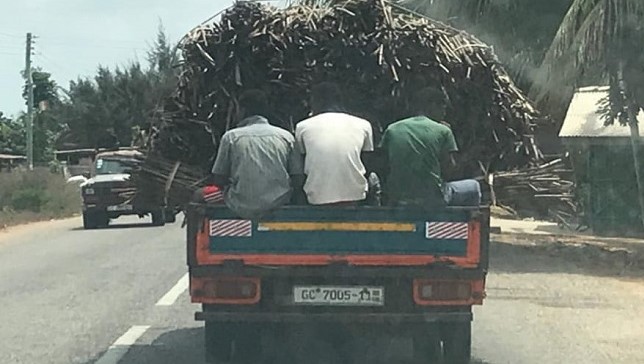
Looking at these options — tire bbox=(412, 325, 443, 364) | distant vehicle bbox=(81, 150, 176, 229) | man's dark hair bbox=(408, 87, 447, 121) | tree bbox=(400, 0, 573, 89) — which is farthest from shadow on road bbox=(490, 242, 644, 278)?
man's dark hair bbox=(408, 87, 447, 121)

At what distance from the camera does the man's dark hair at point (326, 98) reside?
920 centimetres

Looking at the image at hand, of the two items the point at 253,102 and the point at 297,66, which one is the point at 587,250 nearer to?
the point at 297,66

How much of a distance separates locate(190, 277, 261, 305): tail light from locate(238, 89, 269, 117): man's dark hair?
2065mm

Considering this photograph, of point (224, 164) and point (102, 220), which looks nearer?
point (224, 164)

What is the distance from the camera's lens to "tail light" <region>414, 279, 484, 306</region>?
27.0 ft

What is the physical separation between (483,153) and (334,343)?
231 cm

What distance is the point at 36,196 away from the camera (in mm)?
39125

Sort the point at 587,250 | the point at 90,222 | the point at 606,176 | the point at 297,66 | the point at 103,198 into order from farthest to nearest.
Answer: the point at 90,222
the point at 103,198
the point at 606,176
the point at 587,250
the point at 297,66

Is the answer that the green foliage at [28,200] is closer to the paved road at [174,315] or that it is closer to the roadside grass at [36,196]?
the roadside grass at [36,196]

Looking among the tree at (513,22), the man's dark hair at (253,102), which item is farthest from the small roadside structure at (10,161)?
the man's dark hair at (253,102)

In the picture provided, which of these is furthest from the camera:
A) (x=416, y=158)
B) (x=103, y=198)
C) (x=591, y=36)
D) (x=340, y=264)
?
(x=103, y=198)

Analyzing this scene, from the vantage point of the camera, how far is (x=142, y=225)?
30141 millimetres

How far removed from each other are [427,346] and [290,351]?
1478 millimetres

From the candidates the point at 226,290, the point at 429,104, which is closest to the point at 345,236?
the point at 226,290
